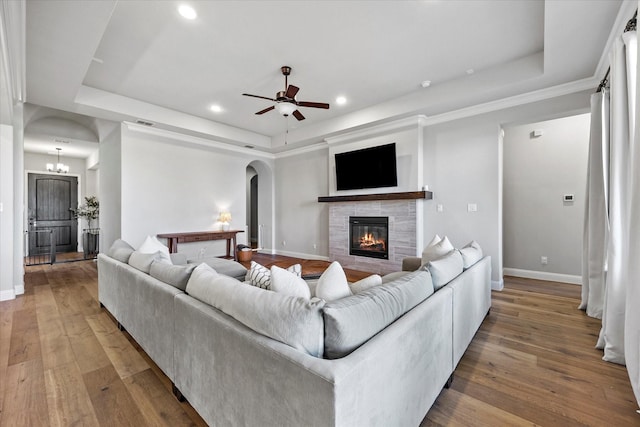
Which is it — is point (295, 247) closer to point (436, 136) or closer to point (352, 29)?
point (436, 136)

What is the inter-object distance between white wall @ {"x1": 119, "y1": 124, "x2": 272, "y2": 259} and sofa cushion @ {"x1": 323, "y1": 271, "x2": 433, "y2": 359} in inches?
199

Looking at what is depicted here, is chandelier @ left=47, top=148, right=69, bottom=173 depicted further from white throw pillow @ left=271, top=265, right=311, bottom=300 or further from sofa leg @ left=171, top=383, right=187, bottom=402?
white throw pillow @ left=271, top=265, right=311, bottom=300

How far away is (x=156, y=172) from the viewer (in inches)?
208

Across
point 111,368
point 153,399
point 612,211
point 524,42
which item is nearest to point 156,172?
point 111,368

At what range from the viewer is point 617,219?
225cm

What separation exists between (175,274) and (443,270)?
1.85m

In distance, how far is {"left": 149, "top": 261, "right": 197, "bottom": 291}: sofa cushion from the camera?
1.82m

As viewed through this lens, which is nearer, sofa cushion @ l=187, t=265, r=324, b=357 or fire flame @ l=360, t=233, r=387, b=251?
sofa cushion @ l=187, t=265, r=324, b=357

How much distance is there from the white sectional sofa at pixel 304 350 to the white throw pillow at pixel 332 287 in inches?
7.8

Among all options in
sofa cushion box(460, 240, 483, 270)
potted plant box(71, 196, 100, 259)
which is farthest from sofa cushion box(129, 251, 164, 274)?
potted plant box(71, 196, 100, 259)

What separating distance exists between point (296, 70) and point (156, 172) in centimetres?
342

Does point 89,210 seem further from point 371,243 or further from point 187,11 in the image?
point 371,243

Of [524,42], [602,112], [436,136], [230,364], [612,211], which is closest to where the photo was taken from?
[230,364]

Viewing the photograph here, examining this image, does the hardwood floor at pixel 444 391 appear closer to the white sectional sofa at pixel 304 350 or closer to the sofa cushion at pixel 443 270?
the white sectional sofa at pixel 304 350
